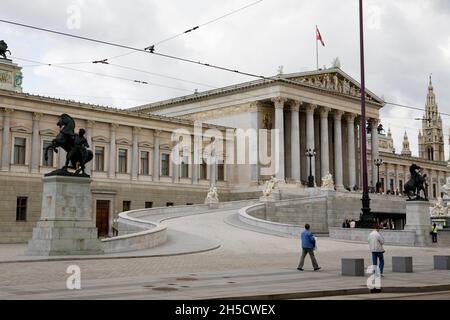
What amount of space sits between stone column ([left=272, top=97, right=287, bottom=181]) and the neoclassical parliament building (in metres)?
0.12

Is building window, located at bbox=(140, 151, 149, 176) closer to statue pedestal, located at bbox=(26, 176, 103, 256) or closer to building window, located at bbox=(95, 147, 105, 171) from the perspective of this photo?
building window, located at bbox=(95, 147, 105, 171)

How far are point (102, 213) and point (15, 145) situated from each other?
9.83m

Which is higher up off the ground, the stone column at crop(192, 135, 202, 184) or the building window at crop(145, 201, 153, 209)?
the stone column at crop(192, 135, 202, 184)

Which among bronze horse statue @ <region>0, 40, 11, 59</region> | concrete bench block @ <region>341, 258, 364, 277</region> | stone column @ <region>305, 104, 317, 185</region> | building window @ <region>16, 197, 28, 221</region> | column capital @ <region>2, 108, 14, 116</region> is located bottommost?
concrete bench block @ <region>341, 258, 364, 277</region>

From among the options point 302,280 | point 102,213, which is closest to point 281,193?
point 102,213

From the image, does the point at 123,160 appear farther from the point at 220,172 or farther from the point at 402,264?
the point at 402,264

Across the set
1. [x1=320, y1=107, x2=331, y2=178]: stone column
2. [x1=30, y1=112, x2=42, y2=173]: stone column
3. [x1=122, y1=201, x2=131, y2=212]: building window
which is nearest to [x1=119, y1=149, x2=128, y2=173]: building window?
[x1=122, y1=201, x2=131, y2=212]: building window

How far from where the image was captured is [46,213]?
2639 centimetres

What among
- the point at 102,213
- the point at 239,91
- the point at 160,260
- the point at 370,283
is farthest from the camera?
the point at 239,91

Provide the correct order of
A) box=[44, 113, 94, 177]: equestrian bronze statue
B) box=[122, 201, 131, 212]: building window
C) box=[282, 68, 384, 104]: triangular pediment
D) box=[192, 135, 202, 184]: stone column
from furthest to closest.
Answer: box=[282, 68, 384, 104]: triangular pediment < box=[192, 135, 202, 184]: stone column < box=[122, 201, 131, 212]: building window < box=[44, 113, 94, 177]: equestrian bronze statue

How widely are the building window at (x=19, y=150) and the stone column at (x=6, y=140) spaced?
75 cm

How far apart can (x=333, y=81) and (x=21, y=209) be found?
44167 millimetres

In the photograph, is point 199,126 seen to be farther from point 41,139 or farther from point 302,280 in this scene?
point 302,280

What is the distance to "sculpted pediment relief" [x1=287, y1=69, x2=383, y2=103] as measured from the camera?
7580 cm
